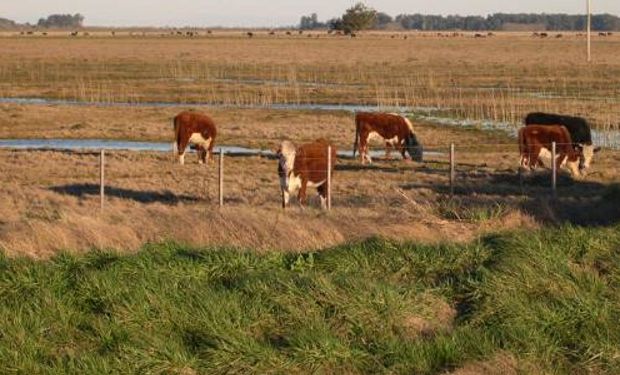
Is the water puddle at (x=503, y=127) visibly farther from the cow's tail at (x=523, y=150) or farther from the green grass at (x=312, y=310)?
the green grass at (x=312, y=310)

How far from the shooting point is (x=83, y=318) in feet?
29.7

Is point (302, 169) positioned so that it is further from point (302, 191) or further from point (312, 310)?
point (312, 310)

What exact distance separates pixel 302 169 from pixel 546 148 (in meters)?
7.64

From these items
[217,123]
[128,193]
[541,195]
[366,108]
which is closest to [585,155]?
[541,195]

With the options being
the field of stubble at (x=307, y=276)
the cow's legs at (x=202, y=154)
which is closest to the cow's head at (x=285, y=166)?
the field of stubble at (x=307, y=276)

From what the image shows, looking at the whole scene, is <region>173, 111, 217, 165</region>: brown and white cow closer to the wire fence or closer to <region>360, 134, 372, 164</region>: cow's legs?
the wire fence

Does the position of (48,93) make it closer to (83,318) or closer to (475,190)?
(475,190)

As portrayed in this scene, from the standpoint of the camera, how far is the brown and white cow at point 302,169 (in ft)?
A: 60.8

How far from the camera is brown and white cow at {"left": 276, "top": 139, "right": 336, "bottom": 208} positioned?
18.5m

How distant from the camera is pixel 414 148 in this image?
27.3 m

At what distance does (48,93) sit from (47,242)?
3655 centimetres

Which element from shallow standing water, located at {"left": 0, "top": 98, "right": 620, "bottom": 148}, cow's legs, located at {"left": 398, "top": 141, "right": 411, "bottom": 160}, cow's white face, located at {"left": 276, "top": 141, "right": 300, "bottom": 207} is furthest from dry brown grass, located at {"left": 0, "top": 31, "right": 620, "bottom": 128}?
cow's white face, located at {"left": 276, "top": 141, "right": 300, "bottom": 207}

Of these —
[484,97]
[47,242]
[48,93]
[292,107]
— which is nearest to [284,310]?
[47,242]

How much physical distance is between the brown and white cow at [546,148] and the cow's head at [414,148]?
3210 mm
